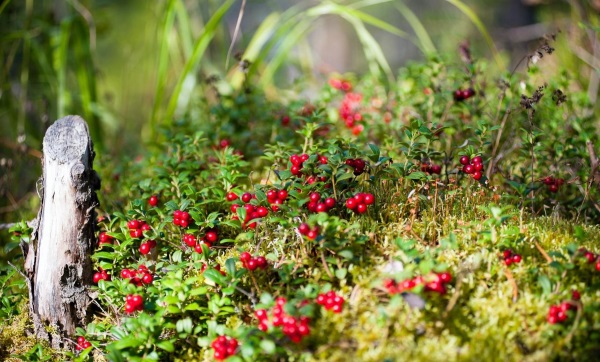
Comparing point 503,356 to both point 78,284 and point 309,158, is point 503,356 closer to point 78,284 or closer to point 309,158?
point 309,158

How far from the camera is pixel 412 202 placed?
2.81 metres

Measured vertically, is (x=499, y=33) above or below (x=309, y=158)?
above

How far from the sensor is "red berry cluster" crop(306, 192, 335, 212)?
101 inches

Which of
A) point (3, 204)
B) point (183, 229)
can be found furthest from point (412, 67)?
point (3, 204)

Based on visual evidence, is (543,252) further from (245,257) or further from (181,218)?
(181,218)

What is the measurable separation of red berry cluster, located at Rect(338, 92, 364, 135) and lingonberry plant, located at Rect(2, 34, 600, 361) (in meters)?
0.61

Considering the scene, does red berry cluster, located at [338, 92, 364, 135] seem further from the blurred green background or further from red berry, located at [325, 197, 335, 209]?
red berry, located at [325, 197, 335, 209]

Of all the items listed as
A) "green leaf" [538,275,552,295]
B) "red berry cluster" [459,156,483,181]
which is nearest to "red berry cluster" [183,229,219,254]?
"red berry cluster" [459,156,483,181]

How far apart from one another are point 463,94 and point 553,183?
2.83ft

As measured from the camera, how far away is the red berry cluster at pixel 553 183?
304 centimetres

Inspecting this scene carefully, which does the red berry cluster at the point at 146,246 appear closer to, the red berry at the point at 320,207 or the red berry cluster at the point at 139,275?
the red berry cluster at the point at 139,275

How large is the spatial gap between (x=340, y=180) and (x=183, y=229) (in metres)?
0.95

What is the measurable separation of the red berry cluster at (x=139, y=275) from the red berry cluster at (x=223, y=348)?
2.01ft

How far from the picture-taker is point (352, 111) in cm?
441
